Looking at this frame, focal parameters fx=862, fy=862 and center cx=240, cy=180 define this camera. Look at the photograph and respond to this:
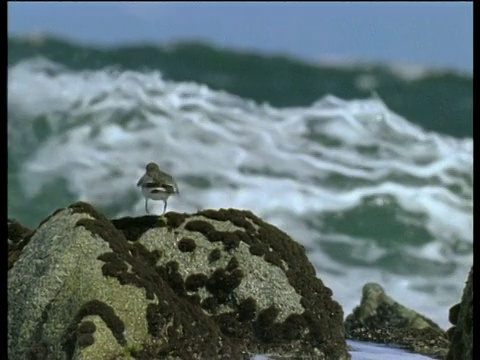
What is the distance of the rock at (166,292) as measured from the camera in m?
9.20

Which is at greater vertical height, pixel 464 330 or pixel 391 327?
pixel 391 327

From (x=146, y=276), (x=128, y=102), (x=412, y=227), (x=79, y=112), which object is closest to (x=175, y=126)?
(x=128, y=102)

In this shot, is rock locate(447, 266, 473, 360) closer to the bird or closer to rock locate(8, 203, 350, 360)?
rock locate(8, 203, 350, 360)

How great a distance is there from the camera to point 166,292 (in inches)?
386

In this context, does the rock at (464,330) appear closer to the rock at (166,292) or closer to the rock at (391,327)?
the rock at (166,292)

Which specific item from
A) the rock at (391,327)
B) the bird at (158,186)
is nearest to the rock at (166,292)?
the bird at (158,186)

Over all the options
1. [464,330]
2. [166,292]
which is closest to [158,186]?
[166,292]

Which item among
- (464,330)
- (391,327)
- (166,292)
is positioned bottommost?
(464,330)

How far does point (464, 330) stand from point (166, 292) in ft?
12.5

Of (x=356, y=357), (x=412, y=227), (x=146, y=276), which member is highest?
(x=412, y=227)

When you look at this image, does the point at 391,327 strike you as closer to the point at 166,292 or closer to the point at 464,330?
the point at 166,292

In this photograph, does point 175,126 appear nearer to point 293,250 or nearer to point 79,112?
point 79,112

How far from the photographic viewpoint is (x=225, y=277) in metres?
10.4

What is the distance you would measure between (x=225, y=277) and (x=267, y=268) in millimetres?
555
